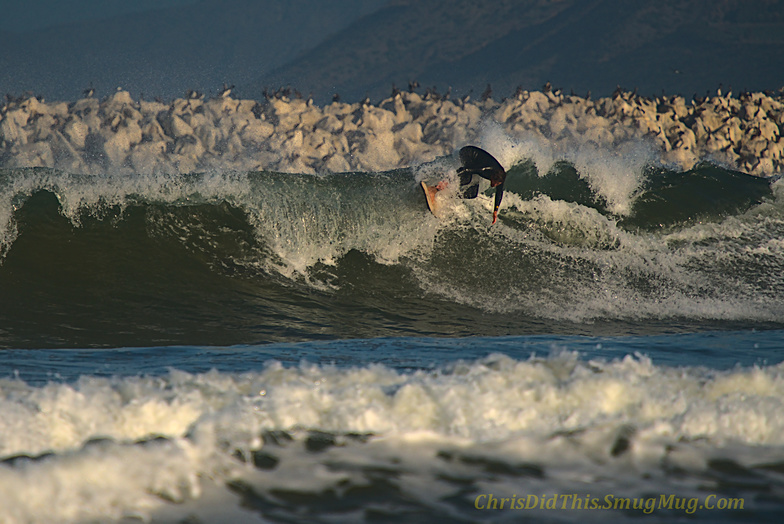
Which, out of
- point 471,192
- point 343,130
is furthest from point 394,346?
point 343,130

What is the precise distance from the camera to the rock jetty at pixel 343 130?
2369cm

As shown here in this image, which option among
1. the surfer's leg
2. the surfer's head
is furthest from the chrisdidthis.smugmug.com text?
the surfer's leg

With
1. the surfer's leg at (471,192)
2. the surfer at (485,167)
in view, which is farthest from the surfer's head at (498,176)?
the surfer's leg at (471,192)

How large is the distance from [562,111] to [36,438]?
2672cm

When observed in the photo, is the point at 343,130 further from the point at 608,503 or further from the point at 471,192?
the point at 608,503

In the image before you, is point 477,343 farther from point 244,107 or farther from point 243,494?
point 244,107

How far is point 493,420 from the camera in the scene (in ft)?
13.0

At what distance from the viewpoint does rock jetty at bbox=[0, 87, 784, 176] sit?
2369cm

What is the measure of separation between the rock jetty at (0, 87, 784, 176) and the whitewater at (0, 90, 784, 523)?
1226cm

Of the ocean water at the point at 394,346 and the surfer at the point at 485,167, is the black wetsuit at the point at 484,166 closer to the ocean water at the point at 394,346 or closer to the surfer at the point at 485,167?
the surfer at the point at 485,167

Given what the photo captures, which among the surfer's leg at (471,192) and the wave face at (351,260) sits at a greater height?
the surfer's leg at (471,192)

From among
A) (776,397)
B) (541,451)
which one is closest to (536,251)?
(776,397)

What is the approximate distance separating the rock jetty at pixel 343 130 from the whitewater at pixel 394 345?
12.3m

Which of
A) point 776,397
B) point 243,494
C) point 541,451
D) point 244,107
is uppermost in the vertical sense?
point 244,107
